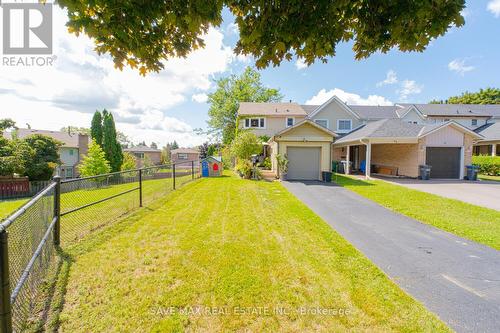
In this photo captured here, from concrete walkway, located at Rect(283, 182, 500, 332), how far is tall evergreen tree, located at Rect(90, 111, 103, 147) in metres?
25.4

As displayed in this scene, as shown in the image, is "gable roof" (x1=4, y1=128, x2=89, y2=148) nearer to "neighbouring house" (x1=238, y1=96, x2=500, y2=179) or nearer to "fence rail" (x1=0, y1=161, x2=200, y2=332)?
"neighbouring house" (x1=238, y1=96, x2=500, y2=179)

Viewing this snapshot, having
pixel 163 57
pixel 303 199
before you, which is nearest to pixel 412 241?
pixel 303 199

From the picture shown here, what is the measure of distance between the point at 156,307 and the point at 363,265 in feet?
11.1

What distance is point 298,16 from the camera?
307cm

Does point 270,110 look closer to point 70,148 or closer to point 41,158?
point 41,158

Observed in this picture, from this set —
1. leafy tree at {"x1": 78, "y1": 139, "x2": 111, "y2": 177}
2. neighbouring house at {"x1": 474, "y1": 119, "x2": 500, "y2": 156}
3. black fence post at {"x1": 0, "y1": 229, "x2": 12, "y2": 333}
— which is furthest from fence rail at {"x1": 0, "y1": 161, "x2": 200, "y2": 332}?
neighbouring house at {"x1": 474, "y1": 119, "x2": 500, "y2": 156}

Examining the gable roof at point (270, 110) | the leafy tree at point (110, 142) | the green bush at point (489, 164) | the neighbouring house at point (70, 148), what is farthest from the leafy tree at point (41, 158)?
the green bush at point (489, 164)

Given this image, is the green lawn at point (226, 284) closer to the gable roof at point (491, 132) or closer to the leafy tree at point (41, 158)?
the leafy tree at point (41, 158)

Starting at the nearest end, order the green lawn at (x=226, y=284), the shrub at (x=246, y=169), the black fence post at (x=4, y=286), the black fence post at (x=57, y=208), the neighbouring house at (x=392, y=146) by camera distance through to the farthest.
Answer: the black fence post at (x=4, y=286)
the green lawn at (x=226, y=284)
the black fence post at (x=57, y=208)
the neighbouring house at (x=392, y=146)
the shrub at (x=246, y=169)

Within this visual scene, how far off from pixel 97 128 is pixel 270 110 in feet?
64.0

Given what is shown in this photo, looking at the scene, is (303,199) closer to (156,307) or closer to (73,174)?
(156,307)

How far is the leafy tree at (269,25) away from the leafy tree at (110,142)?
77.0 ft

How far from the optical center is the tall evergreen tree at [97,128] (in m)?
23.4

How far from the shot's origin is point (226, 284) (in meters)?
3.17
